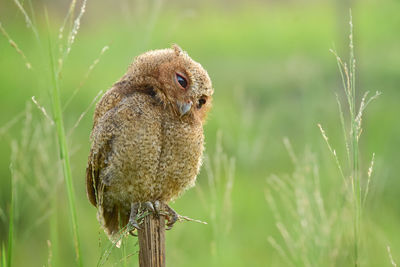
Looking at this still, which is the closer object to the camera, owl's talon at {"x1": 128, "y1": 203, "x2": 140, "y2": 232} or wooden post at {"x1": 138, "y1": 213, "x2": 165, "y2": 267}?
wooden post at {"x1": 138, "y1": 213, "x2": 165, "y2": 267}

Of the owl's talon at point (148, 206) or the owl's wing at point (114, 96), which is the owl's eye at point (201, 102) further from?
the owl's talon at point (148, 206)

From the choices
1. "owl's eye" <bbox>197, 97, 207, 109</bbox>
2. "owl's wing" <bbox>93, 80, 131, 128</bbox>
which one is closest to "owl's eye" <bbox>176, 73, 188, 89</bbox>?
"owl's eye" <bbox>197, 97, 207, 109</bbox>

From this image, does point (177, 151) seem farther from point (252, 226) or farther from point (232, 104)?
point (232, 104)

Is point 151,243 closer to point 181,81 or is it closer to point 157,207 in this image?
point 157,207

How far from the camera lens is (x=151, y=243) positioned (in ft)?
8.66

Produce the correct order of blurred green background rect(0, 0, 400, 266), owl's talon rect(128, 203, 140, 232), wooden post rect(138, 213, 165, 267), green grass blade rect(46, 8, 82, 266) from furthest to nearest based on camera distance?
blurred green background rect(0, 0, 400, 266)
owl's talon rect(128, 203, 140, 232)
wooden post rect(138, 213, 165, 267)
green grass blade rect(46, 8, 82, 266)

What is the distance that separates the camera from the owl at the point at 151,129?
9.28 feet

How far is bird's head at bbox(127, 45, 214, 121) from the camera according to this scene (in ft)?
9.20

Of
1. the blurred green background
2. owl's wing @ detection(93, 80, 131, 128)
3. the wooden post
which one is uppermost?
the blurred green background

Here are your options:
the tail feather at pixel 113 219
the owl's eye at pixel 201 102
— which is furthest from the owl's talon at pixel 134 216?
the owl's eye at pixel 201 102

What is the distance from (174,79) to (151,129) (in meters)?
0.25

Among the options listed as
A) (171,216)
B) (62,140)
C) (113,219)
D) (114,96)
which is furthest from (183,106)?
(113,219)

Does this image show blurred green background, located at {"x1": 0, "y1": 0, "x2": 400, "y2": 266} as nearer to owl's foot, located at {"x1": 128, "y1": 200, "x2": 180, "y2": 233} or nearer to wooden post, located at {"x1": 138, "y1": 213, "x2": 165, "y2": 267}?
owl's foot, located at {"x1": 128, "y1": 200, "x2": 180, "y2": 233}

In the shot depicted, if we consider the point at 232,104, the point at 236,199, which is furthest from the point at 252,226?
the point at 232,104
